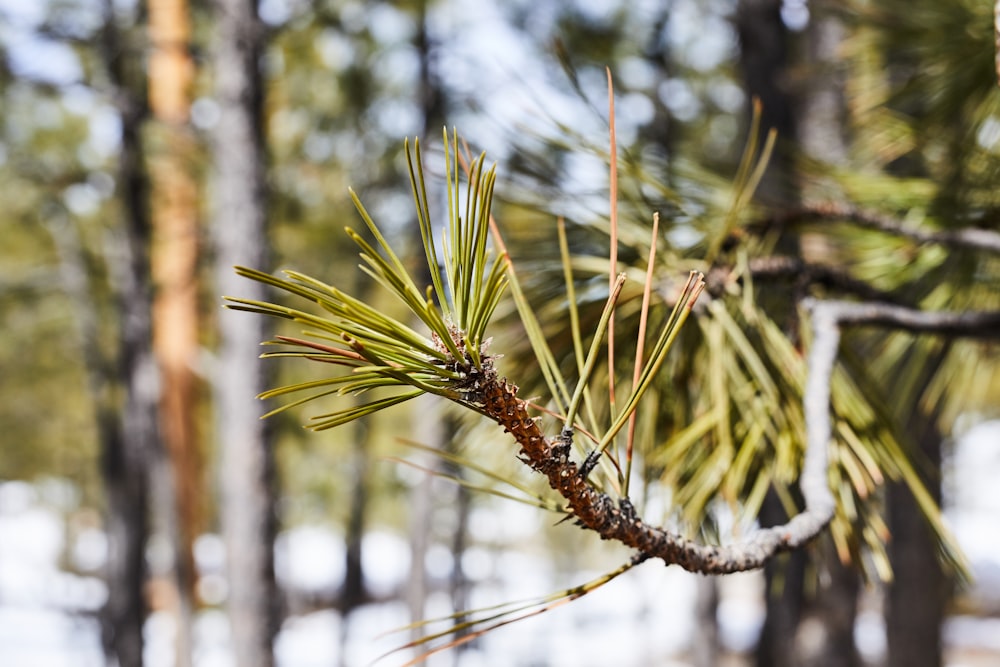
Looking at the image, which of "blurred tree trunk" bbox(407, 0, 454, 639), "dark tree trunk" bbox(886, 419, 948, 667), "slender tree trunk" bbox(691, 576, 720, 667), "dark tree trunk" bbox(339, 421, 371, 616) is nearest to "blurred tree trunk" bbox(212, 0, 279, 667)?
"blurred tree trunk" bbox(407, 0, 454, 639)

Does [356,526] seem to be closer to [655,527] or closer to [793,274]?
[793,274]

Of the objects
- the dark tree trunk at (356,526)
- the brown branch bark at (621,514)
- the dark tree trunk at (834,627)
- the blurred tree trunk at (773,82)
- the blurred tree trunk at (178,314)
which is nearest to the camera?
the brown branch bark at (621,514)

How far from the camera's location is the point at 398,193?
7.52 metres

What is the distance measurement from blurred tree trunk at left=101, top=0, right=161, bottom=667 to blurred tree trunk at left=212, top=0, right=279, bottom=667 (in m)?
2.34

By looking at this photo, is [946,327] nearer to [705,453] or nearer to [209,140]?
[705,453]

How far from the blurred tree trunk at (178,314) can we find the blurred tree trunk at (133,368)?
15cm

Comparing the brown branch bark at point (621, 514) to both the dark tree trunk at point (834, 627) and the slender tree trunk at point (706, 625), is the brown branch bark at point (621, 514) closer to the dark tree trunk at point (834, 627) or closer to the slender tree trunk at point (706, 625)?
the dark tree trunk at point (834, 627)

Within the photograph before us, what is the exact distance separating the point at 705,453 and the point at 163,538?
16.7ft

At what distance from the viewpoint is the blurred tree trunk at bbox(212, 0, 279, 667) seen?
3109 millimetres

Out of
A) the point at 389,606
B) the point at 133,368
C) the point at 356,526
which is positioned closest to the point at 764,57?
the point at 133,368

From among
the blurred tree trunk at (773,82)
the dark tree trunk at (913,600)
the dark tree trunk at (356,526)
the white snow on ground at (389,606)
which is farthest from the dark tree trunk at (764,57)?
the dark tree trunk at (356,526)

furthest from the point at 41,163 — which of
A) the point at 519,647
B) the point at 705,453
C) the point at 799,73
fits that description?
the point at 519,647

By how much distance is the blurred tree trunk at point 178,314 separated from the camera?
204 inches

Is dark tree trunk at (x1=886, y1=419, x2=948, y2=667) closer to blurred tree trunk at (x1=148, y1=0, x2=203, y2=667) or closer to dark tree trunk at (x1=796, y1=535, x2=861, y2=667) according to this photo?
dark tree trunk at (x1=796, y1=535, x2=861, y2=667)
